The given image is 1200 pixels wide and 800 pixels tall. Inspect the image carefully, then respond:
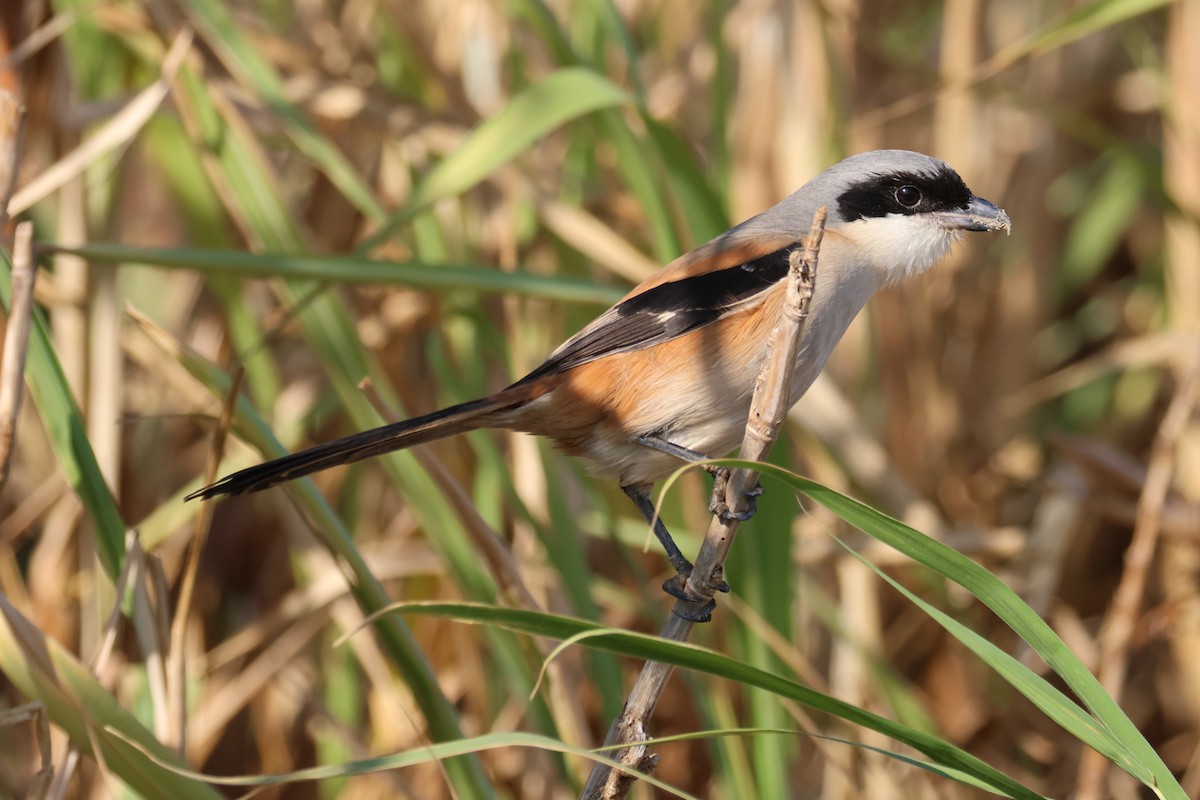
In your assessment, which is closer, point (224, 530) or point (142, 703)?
point (142, 703)

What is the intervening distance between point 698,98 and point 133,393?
180 cm

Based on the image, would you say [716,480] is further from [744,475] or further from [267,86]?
[267,86]

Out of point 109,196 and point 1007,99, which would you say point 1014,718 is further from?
point 109,196

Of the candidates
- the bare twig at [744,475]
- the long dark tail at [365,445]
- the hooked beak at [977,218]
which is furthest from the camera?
the hooked beak at [977,218]

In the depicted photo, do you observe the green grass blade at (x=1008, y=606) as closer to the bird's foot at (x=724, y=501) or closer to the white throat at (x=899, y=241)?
the bird's foot at (x=724, y=501)

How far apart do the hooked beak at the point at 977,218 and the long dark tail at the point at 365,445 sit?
0.88 metres

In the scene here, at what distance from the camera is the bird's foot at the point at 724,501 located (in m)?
1.70

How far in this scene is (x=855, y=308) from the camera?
2125mm

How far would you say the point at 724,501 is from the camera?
175 centimetres

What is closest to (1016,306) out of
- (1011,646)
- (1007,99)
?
(1007,99)

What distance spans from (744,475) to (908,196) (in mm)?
849

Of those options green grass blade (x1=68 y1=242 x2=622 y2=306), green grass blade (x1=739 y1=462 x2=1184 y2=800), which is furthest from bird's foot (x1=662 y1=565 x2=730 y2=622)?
green grass blade (x1=68 y1=242 x2=622 y2=306)

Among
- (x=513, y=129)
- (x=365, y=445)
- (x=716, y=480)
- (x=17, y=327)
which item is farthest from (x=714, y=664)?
(x=513, y=129)

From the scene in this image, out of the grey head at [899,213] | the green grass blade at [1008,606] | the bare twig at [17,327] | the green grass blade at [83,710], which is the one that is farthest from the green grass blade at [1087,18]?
the green grass blade at [83,710]
